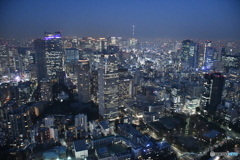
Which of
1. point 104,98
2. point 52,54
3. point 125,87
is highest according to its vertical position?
point 52,54

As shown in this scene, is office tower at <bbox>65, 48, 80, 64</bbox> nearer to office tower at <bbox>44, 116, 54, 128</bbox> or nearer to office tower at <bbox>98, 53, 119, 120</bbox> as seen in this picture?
office tower at <bbox>98, 53, 119, 120</bbox>

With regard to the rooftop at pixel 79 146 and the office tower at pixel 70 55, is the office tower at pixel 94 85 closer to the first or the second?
the rooftop at pixel 79 146

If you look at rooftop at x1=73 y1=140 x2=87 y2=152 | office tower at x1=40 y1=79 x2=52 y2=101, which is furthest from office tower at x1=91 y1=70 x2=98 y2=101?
rooftop at x1=73 y1=140 x2=87 y2=152

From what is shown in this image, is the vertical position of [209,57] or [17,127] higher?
[209,57]

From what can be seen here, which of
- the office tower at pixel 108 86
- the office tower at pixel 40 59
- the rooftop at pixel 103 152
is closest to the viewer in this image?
the rooftop at pixel 103 152

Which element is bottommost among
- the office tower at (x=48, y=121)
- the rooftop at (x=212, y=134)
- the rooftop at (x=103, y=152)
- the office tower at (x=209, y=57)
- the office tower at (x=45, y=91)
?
the rooftop at (x=212, y=134)

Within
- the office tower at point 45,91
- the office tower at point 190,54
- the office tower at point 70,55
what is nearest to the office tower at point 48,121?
the office tower at point 45,91

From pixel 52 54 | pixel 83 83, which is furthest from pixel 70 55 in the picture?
pixel 83 83

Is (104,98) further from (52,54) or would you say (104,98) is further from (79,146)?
(52,54)

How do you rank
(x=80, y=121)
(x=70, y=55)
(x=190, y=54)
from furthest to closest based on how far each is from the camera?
(x=190, y=54)
(x=70, y=55)
(x=80, y=121)
